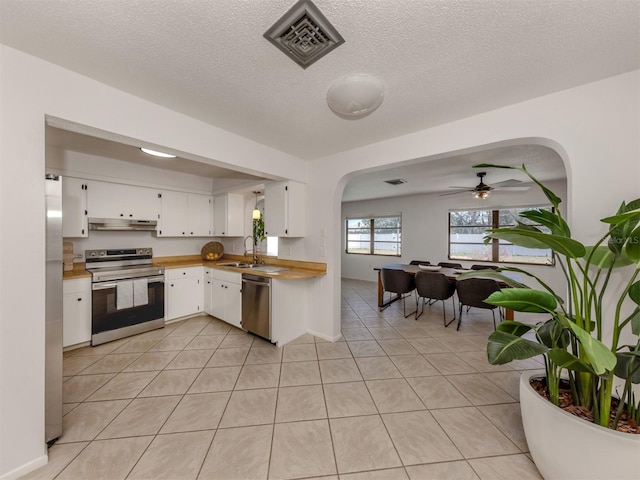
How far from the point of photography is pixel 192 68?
59.5 inches

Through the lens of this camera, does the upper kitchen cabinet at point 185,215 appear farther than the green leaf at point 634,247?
Yes

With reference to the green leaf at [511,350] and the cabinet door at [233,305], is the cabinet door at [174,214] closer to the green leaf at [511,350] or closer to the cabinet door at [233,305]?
the cabinet door at [233,305]

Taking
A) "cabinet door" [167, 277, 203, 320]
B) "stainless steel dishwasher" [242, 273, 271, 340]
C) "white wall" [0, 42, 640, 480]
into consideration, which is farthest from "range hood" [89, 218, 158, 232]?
"white wall" [0, 42, 640, 480]

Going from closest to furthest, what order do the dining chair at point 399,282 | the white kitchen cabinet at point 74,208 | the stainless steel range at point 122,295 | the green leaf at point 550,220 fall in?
the green leaf at point 550,220 < the stainless steel range at point 122,295 < the white kitchen cabinet at point 74,208 < the dining chair at point 399,282

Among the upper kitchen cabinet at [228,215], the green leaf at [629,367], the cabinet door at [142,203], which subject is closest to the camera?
the green leaf at [629,367]

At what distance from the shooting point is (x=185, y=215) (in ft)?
13.5

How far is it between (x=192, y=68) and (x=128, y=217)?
292cm

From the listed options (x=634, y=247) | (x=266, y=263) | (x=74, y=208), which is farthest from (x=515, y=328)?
(x=74, y=208)

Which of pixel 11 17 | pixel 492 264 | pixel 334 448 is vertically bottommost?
pixel 334 448

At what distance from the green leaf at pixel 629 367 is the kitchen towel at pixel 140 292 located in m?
4.36

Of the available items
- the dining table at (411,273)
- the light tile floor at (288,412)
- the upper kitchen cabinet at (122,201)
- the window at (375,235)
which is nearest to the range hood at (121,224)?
the upper kitchen cabinet at (122,201)

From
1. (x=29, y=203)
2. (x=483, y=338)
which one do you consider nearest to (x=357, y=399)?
(x=483, y=338)

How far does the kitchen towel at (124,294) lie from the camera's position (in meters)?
3.00

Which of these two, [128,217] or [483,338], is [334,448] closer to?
[483,338]
